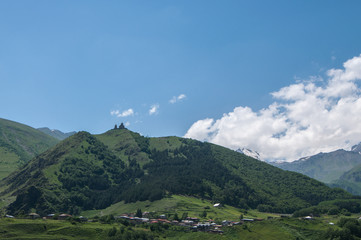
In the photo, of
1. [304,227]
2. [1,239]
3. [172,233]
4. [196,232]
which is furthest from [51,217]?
[304,227]

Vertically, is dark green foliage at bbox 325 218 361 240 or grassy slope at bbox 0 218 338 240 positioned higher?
dark green foliage at bbox 325 218 361 240

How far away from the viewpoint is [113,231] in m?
156

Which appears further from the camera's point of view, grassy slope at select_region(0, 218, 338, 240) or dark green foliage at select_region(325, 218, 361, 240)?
dark green foliage at select_region(325, 218, 361, 240)

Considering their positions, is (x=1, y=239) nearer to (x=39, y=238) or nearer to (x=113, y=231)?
(x=39, y=238)

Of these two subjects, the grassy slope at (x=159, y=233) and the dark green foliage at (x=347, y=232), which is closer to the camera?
the grassy slope at (x=159, y=233)

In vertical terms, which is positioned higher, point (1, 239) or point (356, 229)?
point (356, 229)

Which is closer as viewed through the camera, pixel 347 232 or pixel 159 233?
pixel 347 232

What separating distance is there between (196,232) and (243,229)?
2591 centimetres

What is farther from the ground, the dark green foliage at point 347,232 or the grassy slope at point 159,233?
the dark green foliage at point 347,232

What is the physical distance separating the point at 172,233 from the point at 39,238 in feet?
215

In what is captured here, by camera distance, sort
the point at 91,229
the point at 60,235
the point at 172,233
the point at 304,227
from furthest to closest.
→ the point at 304,227
the point at 172,233
the point at 91,229
the point at 60,235

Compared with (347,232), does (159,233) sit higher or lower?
lower

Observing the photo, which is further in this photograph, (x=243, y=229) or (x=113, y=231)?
(x=243, y=229)

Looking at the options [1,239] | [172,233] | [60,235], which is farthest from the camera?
[172,233]
